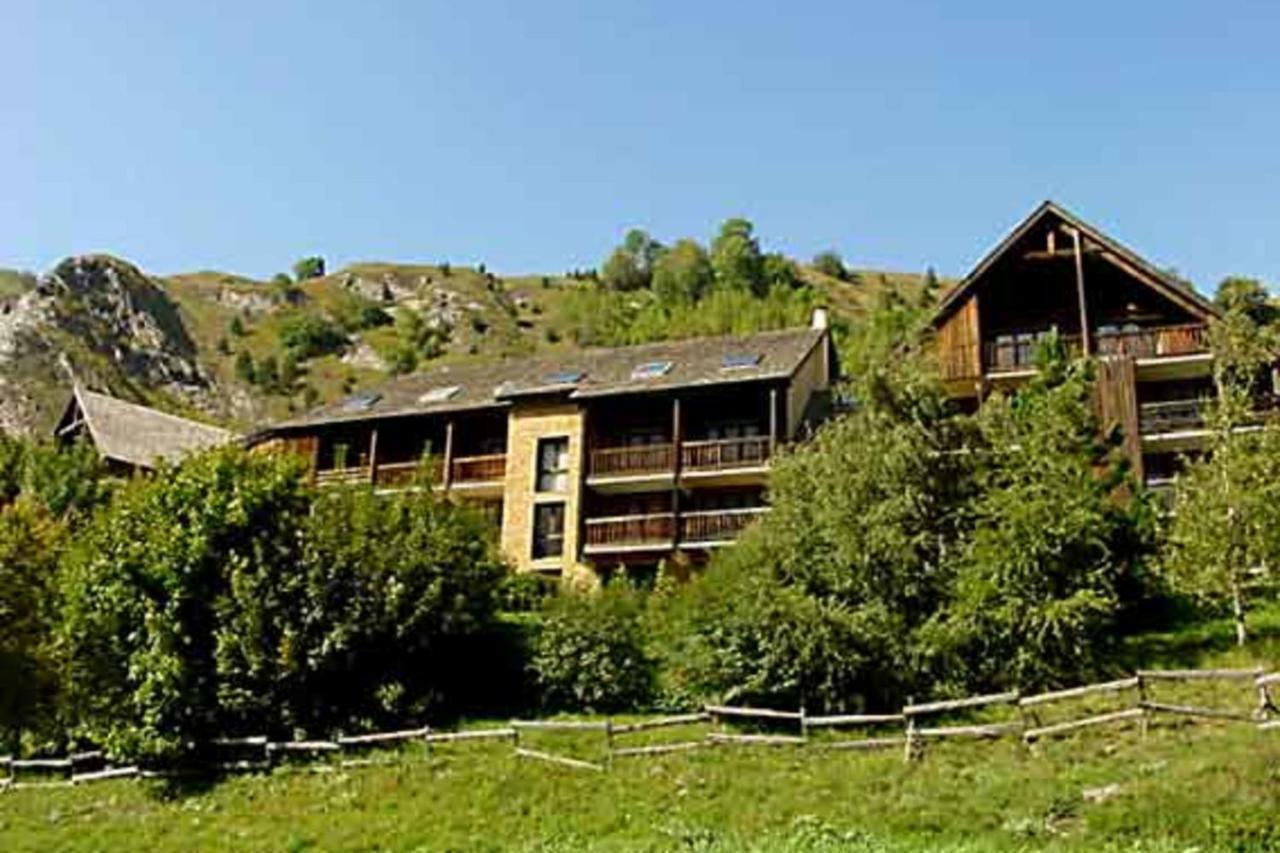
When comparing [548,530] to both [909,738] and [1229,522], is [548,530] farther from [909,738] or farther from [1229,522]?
[1229,522]

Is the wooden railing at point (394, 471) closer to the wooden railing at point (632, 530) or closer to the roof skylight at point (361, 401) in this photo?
the roof skylight at point (361, 401)

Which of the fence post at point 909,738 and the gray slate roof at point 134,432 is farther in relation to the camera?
the gray slate roof at point 134,432

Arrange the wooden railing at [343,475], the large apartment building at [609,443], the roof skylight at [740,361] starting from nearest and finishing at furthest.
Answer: the wooden railing at [343,475] < the large apartment building at [609,443] < the roof skylight at [740,361]

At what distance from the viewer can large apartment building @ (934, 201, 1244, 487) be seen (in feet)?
118

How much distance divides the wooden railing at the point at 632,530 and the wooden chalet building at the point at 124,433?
2225 cm

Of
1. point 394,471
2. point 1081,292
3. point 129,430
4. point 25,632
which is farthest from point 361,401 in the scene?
point 1081,292

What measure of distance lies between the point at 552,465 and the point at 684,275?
84.6 meters

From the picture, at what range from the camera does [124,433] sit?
57.6m

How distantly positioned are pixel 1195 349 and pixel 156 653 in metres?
28.1

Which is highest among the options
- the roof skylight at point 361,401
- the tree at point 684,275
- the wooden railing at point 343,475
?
the tree at point 684,275

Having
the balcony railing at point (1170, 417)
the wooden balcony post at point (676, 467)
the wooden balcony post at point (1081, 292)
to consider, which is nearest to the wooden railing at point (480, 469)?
the wooden balcony post at point (676, 467)

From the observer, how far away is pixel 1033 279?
40219mm

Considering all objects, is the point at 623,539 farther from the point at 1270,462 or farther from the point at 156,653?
the point at 1270,462

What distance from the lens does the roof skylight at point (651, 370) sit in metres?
41.3
